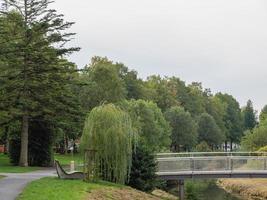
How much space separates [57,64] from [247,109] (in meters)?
132

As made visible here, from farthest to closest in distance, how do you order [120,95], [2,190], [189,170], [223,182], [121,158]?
[120,95], [223,182], [189,170], [121,158], [2,190]

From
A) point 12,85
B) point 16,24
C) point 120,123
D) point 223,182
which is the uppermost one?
point 16,24

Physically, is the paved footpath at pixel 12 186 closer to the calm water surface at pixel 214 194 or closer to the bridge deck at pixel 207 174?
the bridge deck at pixel 207 174

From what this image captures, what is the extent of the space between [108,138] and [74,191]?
6577 millimetres

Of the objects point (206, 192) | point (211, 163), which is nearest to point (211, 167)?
point (211, 163)

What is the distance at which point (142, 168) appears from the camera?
37.1 m

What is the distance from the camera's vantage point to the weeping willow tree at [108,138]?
3391 cm

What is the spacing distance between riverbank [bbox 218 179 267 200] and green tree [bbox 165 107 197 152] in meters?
38.0

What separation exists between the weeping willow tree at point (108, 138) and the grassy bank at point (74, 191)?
1.62 meters

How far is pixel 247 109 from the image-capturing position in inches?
6875

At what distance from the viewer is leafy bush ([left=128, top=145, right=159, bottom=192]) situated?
3712 cm

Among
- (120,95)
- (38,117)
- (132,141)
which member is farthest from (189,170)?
(120,95)

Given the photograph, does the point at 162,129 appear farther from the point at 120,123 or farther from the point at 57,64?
the point at 120,123

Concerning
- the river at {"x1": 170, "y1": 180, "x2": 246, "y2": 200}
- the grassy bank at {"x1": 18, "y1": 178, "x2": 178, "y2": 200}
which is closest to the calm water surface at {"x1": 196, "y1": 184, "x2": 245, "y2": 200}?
the river at {"x1": 170, "y1": 180, "x2": 246, "y2": 200}
